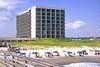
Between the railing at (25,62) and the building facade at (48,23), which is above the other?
the building facade at (48,23)

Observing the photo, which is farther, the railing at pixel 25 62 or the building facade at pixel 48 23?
the building facade at pixel 48 23

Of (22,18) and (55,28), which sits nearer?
(55,28)

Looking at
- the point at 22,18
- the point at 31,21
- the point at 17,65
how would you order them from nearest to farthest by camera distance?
the point at 17,65 → the point at 31,21 → the point at 22,18

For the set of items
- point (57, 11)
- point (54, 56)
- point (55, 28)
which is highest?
point (57, 11)

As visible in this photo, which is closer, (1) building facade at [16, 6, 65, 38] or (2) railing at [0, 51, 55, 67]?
(2) railing at [0, 51, 55, 67]

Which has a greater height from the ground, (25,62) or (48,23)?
(48,23)

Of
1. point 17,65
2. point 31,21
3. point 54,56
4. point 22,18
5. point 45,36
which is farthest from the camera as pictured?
point 22,18

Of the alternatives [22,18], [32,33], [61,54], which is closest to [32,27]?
[32,33]

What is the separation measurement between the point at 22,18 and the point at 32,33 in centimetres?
2776

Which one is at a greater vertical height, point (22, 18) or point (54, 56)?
point (22, 18)

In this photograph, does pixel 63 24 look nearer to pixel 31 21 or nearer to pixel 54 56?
pixel 31 21

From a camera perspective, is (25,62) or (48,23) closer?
(25,62)

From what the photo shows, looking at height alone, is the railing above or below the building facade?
below

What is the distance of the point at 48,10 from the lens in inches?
5074
